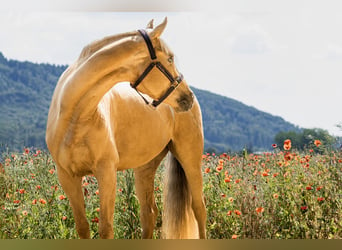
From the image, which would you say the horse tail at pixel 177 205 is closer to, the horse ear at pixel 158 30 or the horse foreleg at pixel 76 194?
the horse foreleg at pixel 76 194

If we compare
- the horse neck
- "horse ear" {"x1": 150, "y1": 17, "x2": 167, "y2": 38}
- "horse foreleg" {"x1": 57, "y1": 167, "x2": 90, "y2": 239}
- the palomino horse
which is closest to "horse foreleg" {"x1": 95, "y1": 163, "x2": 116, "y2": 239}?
the palomino horse

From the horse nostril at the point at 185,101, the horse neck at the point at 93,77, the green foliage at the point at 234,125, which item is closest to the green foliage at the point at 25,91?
the green foliage at the point at 234,125

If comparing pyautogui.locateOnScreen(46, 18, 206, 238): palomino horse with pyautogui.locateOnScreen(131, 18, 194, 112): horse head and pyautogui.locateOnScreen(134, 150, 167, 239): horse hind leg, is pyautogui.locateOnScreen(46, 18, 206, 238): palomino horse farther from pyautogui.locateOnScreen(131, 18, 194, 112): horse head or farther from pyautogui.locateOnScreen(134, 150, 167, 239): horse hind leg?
pyautogui.locateOnScreen(134, 150, 167, 239): horse hind leg

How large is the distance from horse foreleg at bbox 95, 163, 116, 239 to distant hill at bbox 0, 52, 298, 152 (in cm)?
688

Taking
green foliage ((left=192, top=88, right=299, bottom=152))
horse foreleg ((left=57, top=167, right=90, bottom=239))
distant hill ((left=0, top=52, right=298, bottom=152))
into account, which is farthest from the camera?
distant hill ((left=0, top=52, right=298, bottom=152))

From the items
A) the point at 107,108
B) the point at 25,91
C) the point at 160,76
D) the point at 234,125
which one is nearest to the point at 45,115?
the point at 25,91

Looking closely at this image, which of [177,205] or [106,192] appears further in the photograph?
[177,205]

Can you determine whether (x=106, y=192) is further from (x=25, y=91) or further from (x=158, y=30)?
(x=25, y=91)

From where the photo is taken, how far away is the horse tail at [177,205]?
4277mm

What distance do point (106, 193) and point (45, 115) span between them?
8701mm

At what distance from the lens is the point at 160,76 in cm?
303

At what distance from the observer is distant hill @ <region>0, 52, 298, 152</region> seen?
1041 centimetres

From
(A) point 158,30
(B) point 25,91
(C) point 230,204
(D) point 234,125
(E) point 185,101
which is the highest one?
(B) point 25,91

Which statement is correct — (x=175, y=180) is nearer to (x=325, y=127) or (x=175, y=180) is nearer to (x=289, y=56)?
(x=325, y=127)
